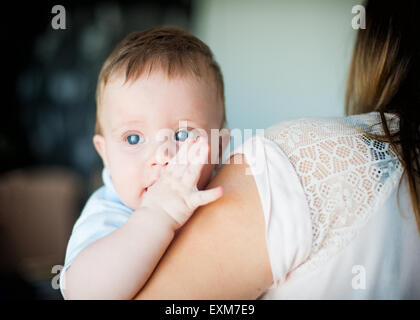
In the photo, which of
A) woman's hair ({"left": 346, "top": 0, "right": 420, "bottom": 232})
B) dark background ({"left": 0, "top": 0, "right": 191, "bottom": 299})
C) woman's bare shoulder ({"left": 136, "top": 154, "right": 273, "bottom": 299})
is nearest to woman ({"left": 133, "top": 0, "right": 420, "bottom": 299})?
woman's bare shoulder ({"left": 136, "top": 154, "right": 273, "bottom": 299})

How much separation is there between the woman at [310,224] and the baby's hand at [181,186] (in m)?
0.03

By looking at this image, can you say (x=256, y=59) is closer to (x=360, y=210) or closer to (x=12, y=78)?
(x=12, y=78)

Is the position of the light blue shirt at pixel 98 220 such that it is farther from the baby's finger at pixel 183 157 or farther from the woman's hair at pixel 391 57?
the woman's hair at pixel 391 57

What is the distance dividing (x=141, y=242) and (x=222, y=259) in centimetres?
16

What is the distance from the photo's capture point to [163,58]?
0.99m

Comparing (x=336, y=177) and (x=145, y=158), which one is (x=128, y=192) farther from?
(x=336, y=177)

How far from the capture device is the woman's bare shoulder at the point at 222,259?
0.67 meters

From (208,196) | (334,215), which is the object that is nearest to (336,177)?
(334,215)

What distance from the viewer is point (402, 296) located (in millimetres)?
729

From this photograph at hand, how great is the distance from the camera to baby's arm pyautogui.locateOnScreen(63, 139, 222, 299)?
69cm

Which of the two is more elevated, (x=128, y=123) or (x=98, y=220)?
(x=128, y=123)

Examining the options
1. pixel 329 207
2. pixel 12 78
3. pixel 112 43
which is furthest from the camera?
pixel 112 43

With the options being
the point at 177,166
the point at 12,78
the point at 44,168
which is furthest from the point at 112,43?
the point at 177,166
